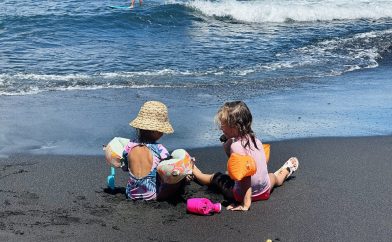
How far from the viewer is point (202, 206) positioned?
14.9 feet

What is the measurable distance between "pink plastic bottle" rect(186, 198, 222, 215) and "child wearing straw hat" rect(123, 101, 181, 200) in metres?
0.30

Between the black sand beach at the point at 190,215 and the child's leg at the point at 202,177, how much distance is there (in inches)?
2.9

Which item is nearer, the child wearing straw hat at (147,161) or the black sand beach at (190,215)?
the black sand beach at (190,215)

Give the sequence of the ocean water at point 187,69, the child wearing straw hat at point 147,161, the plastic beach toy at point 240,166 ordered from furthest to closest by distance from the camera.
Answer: the ocean water at point 187,69, the child wearing straw hat at point 147,161, the plastic beach toy at point 240,166

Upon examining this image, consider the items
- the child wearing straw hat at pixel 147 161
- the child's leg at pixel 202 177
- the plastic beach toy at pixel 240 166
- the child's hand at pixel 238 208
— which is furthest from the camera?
the child's leg at pixel 202 177

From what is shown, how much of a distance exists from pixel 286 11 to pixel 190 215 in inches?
612

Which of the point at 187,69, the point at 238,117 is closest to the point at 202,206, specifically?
the point at 238,117

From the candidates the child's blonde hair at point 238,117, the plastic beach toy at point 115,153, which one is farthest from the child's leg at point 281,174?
the plastic beach toy at point 115,153

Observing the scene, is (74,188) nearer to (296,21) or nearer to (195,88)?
(195,88)

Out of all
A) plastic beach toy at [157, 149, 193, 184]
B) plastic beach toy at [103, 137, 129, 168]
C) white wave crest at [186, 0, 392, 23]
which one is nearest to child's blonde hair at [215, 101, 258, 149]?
plastic beach toy at [157, 149, 193, 184]

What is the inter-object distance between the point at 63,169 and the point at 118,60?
6243 mm

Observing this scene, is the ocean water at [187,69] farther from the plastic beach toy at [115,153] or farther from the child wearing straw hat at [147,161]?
the child wearing straw hat at [147,161]

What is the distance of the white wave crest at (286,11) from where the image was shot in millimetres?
18766

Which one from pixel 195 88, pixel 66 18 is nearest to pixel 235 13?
pixel 66 18
